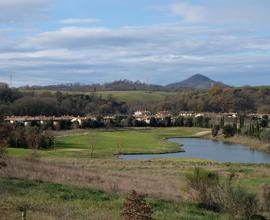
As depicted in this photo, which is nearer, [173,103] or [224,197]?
[224,197]

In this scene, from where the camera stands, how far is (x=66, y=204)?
1499 cm

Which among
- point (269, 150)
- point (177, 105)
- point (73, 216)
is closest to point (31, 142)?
point (269, 150)

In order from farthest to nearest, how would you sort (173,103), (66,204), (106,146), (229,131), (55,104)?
(173,103) → (55,104) → (229,131) → (106,146) → (66,204)

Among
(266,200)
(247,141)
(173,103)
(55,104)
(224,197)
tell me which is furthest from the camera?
(173,103)

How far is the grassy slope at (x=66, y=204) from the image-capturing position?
12961 mm

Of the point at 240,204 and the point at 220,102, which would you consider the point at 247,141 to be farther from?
the point at 220,102

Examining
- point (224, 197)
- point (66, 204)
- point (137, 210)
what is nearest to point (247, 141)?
point (224, 197)

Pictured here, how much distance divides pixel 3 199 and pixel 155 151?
6777 cm

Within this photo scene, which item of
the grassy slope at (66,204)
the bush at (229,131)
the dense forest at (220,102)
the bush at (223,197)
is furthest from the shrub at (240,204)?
the dense forest at (220,102)

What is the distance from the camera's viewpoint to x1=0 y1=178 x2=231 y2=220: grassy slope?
1296cm

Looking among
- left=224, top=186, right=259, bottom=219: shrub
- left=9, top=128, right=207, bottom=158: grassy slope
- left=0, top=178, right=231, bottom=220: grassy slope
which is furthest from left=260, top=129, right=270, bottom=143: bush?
left=224, top=186, right=259, bottom=219: shrub

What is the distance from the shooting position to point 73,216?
1285 centimetres

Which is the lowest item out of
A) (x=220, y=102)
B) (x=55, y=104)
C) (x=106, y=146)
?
(x=106, y=146)

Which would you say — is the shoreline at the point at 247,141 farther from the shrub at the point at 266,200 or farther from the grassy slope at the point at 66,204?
the grassy slope at the point at 66,204
